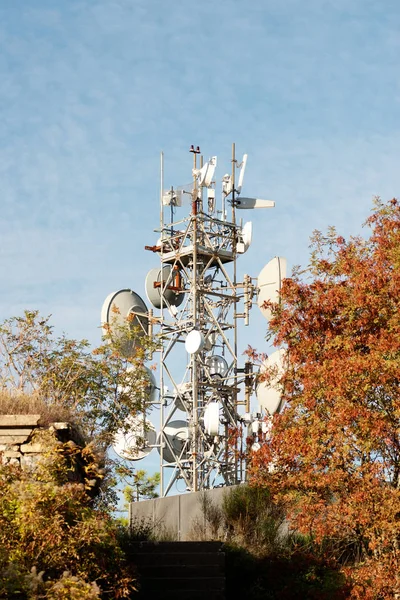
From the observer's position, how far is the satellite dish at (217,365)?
2397 centimetres

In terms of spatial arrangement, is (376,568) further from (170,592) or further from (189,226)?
(189,226)

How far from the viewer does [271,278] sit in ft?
70.3

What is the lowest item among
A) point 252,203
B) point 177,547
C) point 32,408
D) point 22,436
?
point 177,547

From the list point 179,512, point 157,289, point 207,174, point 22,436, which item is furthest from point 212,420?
point 22,436

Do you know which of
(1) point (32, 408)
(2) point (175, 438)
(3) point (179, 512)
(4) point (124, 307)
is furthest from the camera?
(2) point (175, 438)

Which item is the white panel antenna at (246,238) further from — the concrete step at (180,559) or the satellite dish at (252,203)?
the concrete step at (180,559)

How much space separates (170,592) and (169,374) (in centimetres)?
1037

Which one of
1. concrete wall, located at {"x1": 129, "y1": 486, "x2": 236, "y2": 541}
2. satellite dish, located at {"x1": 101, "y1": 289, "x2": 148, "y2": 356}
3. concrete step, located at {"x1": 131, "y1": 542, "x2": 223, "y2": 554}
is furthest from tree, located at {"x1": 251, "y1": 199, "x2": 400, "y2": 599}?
satellite dish, located at {"x1": 101, "y1": 289, "x2": 148, "y2": 356}

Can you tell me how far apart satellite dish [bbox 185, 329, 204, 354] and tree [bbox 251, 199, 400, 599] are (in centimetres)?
783

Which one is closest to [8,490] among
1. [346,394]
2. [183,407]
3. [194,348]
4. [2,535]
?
[2,535]

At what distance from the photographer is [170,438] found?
23844 mm

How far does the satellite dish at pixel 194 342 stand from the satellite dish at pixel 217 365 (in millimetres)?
1977

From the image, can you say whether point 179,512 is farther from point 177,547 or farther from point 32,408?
point 32,408

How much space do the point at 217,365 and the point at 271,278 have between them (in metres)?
3.67
